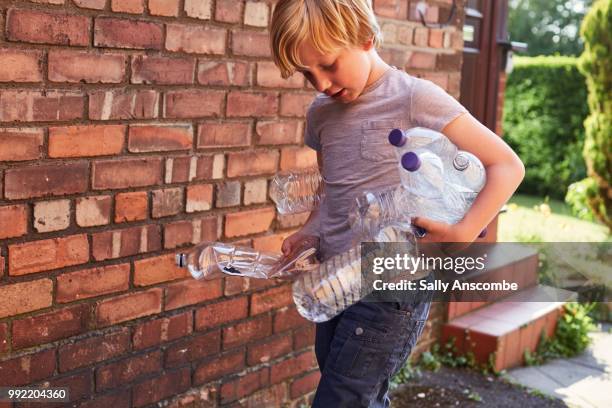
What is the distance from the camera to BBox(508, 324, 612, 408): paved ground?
416cm

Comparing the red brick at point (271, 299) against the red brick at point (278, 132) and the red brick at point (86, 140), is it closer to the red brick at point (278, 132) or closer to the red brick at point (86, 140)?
the red brick at point (278, 132)

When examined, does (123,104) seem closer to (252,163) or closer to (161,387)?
(252,163)

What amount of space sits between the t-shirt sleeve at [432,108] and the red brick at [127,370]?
4.10 feet

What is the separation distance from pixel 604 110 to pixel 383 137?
7.00m

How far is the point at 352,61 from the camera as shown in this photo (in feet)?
7.13

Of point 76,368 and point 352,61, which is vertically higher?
point 352,61

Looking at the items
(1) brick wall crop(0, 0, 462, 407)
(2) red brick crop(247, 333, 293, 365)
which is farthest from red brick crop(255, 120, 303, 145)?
(2) red brick crop(247, 333, 293, 365)

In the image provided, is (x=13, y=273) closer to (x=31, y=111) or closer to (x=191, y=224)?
(x=31, y=111)

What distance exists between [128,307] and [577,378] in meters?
2.72

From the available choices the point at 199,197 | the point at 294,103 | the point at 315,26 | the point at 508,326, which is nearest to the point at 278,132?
the point at 294,103

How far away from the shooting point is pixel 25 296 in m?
2.39

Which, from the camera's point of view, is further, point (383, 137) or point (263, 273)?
point (263, 273)

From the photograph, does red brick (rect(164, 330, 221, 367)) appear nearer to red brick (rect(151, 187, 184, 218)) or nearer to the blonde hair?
red brick (rect(151, 187, 184, 218))

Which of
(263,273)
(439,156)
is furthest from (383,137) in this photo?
(263,273)
